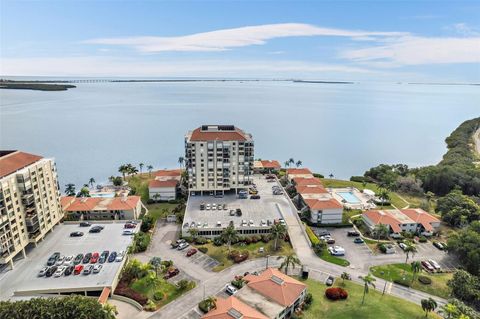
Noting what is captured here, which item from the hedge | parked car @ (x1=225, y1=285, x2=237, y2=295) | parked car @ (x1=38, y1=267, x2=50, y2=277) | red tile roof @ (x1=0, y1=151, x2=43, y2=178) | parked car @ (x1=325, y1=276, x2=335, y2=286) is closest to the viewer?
parked car @ (x1=225, y1=285, x2=237, y2=295)

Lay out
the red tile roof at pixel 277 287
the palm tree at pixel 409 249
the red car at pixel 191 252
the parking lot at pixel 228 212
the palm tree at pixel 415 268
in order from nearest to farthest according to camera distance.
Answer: the red tile roof at pixel 277 287 → the palm tree at pixel 415 268 → the palm tree at pixel 409 249 → the red car at pixel 191 252 → the parking lot at pixel 228 212

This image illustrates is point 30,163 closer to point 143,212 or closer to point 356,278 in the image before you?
point 143,212

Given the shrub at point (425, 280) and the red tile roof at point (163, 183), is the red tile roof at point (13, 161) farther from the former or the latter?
the shrub at point (425, 280)

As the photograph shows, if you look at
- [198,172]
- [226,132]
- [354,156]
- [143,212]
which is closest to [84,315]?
[143,212]

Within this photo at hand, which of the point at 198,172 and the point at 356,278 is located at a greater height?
the point at 198,172

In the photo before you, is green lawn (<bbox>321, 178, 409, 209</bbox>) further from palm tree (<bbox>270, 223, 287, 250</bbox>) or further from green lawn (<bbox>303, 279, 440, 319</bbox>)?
green lawn (<bbox>303, 279, 440, 319</bbox>)

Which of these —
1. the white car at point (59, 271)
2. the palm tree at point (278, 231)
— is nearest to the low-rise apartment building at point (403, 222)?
the palm tree at point (278, 231)

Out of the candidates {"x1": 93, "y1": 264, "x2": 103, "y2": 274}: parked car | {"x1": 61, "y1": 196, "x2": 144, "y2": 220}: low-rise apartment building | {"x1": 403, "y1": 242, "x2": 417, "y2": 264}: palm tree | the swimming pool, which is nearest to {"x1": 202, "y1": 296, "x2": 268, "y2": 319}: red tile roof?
{"x1": 93, "y1": 264, "x2": 103, "y2": 274}: parked car
